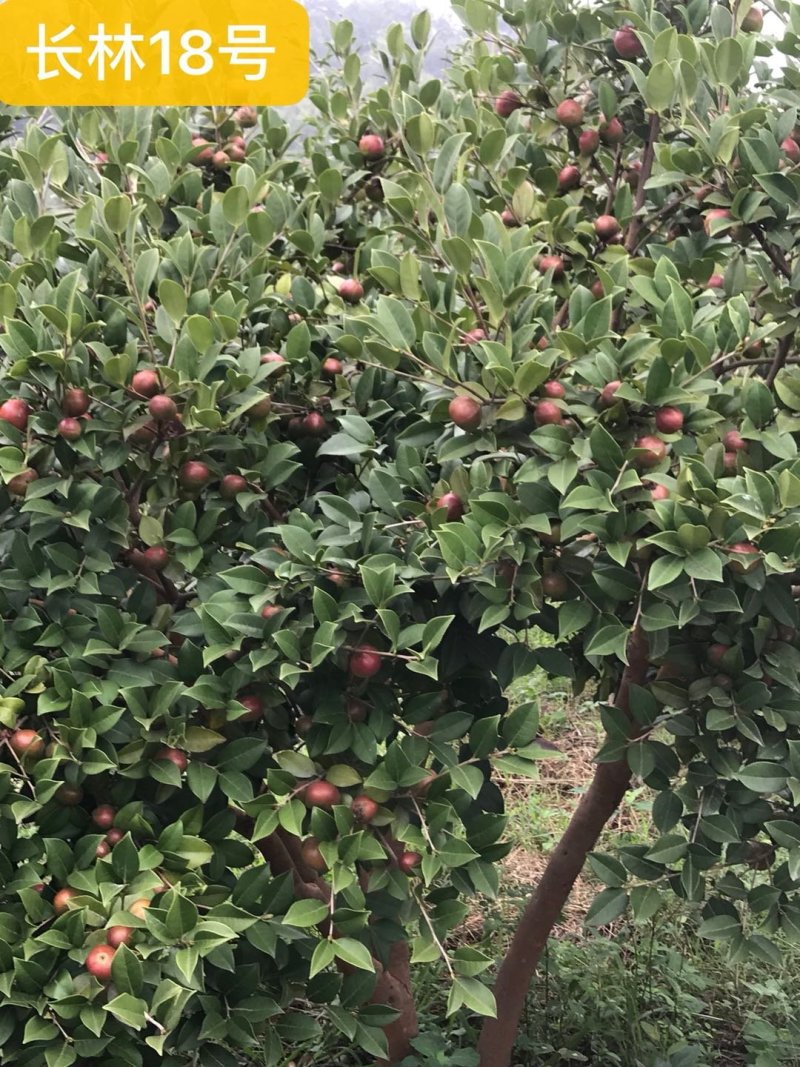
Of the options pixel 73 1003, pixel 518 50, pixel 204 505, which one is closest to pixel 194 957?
pixel 73 1003

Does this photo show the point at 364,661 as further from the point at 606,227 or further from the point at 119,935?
the point at 606,227

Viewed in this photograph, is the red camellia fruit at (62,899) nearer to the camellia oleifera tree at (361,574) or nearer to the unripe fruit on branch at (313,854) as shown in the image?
the camellia oleifera tree at (361,574)

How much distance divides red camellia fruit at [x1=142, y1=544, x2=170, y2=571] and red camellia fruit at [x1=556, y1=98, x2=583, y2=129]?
3.64ft

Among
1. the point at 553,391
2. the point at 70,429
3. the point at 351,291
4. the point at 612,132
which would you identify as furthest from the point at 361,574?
the point at 612,132

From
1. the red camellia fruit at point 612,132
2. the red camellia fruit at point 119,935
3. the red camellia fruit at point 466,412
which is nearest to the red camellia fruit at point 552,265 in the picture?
the red camellia fruit at point 612,132

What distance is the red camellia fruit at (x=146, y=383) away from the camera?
5.18 ft

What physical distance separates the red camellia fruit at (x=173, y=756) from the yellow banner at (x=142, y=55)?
1371 mm

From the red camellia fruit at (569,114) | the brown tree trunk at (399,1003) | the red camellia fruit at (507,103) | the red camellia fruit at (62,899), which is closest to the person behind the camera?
the red camellia fruit at (62,899)

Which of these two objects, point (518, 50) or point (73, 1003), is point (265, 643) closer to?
point (73, 1003)

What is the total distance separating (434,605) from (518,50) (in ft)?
3.73

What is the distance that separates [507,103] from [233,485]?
3.40 ft

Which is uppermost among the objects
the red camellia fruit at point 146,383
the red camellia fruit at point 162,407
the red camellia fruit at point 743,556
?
the red camellia fruit at point 146,383

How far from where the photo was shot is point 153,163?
1.93 metres

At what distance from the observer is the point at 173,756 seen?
1561mm
